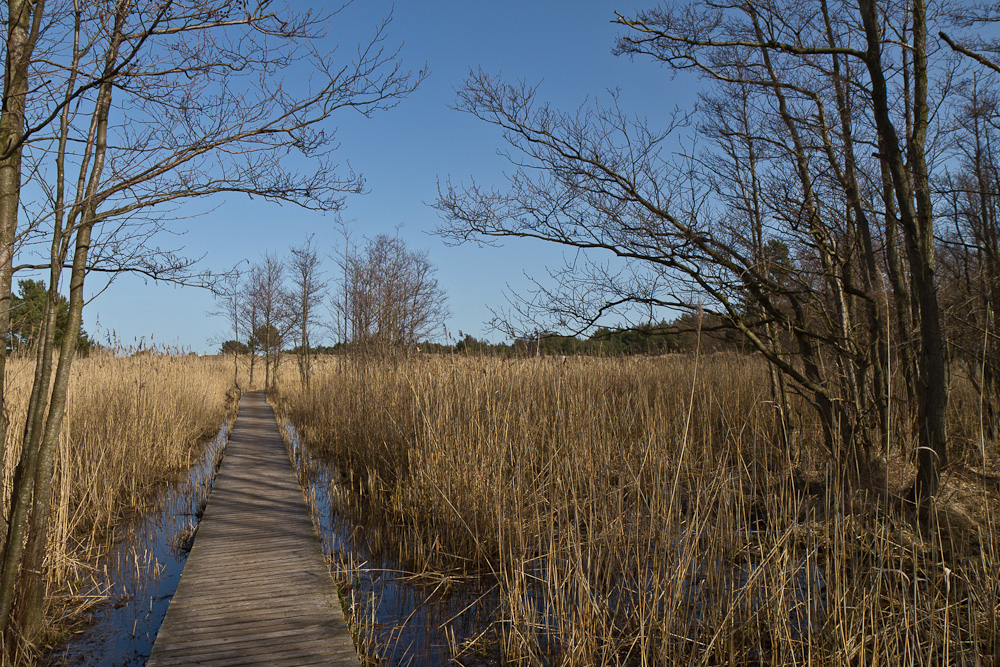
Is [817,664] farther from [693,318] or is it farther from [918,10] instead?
[918,10]

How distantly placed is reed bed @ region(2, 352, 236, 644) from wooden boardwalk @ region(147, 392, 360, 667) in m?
0.65

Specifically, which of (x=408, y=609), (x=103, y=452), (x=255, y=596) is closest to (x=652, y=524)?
(x=408, y=609)

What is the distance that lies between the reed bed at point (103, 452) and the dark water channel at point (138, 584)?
0.35ft

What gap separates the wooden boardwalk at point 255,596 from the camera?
269 cm

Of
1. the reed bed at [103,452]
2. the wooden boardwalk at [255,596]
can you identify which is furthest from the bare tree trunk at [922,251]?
the reed bed at [103,452]

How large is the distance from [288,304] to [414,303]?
11.1 m

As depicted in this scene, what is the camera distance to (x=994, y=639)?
2102mm

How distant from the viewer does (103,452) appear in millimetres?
4926

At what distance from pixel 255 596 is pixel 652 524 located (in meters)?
2.28

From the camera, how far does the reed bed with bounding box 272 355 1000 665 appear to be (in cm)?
227

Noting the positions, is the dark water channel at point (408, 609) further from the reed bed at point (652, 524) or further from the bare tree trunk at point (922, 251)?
the bare tree trunk at point (922, 251)

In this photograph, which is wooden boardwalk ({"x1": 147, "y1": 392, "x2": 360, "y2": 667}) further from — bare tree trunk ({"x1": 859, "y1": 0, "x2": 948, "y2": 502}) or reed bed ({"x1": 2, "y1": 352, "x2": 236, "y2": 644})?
bare tree trunk ({"x1": 859, "y1": 0, "x2": 948, "y2": 502})

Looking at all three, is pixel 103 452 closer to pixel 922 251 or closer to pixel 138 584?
pixel 138 584

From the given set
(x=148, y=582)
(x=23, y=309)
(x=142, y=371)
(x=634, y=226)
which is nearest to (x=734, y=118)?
(x=634, y=226)
